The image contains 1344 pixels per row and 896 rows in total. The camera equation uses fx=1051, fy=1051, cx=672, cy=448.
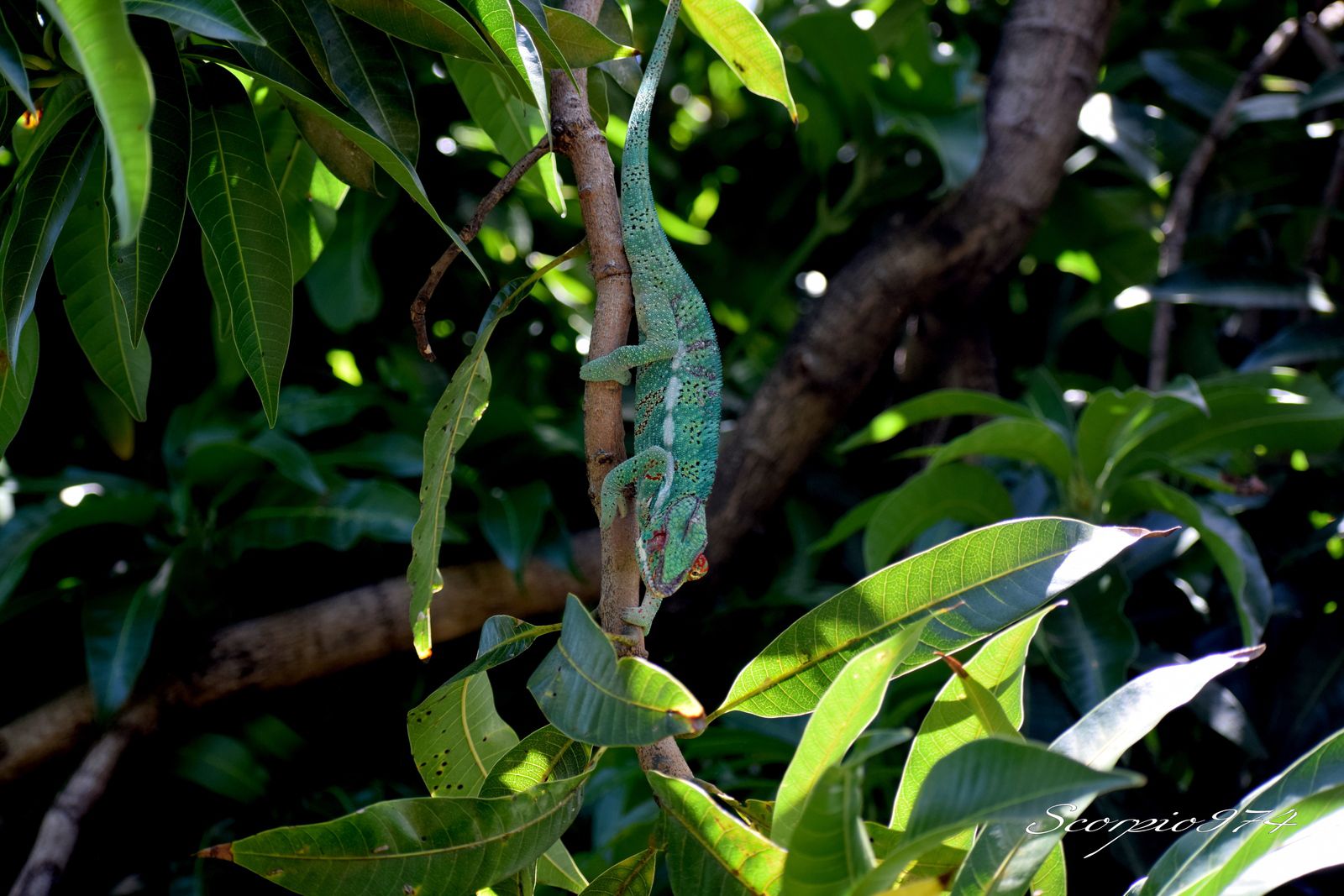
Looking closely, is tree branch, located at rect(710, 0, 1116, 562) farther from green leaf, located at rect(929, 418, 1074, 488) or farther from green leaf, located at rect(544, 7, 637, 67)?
green leaf, located at rect(544, 7, 637, 67)

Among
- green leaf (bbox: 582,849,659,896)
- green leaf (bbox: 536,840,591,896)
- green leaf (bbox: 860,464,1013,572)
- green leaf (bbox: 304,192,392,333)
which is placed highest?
green leaf (bbox: 304,192,392,333)

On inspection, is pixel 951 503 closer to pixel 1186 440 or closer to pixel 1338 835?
pixel 1186 440

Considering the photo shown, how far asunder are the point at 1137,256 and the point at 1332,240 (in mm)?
527

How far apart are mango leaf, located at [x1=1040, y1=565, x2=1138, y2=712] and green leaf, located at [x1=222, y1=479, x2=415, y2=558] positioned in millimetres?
1225

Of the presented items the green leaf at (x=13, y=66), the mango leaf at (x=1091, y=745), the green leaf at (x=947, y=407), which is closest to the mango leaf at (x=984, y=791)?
the mango leaf at (x=1091, y=745)

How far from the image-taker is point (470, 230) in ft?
3.46

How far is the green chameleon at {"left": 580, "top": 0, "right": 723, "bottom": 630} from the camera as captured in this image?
1.50 m

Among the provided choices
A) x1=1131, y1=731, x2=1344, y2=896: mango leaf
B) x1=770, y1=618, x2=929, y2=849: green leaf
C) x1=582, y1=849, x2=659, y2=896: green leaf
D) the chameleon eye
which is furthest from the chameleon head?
x1=1131, y1=731, x2=1344, y2=896: mango leaf

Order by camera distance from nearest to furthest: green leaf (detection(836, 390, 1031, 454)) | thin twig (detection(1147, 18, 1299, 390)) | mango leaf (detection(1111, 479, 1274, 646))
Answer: mango leaf (detection(1111, 479, 1274, 646)) < green leaf (detection(836, 390, 1031, 454)) < thin twig (detection(1147, 18, 1299, 390))

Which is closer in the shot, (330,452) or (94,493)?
(94,493)

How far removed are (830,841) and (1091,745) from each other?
35 cm

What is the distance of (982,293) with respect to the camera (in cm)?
260

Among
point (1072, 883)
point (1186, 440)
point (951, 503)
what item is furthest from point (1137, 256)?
point (1072, 883)

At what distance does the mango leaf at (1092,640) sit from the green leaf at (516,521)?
100cm
